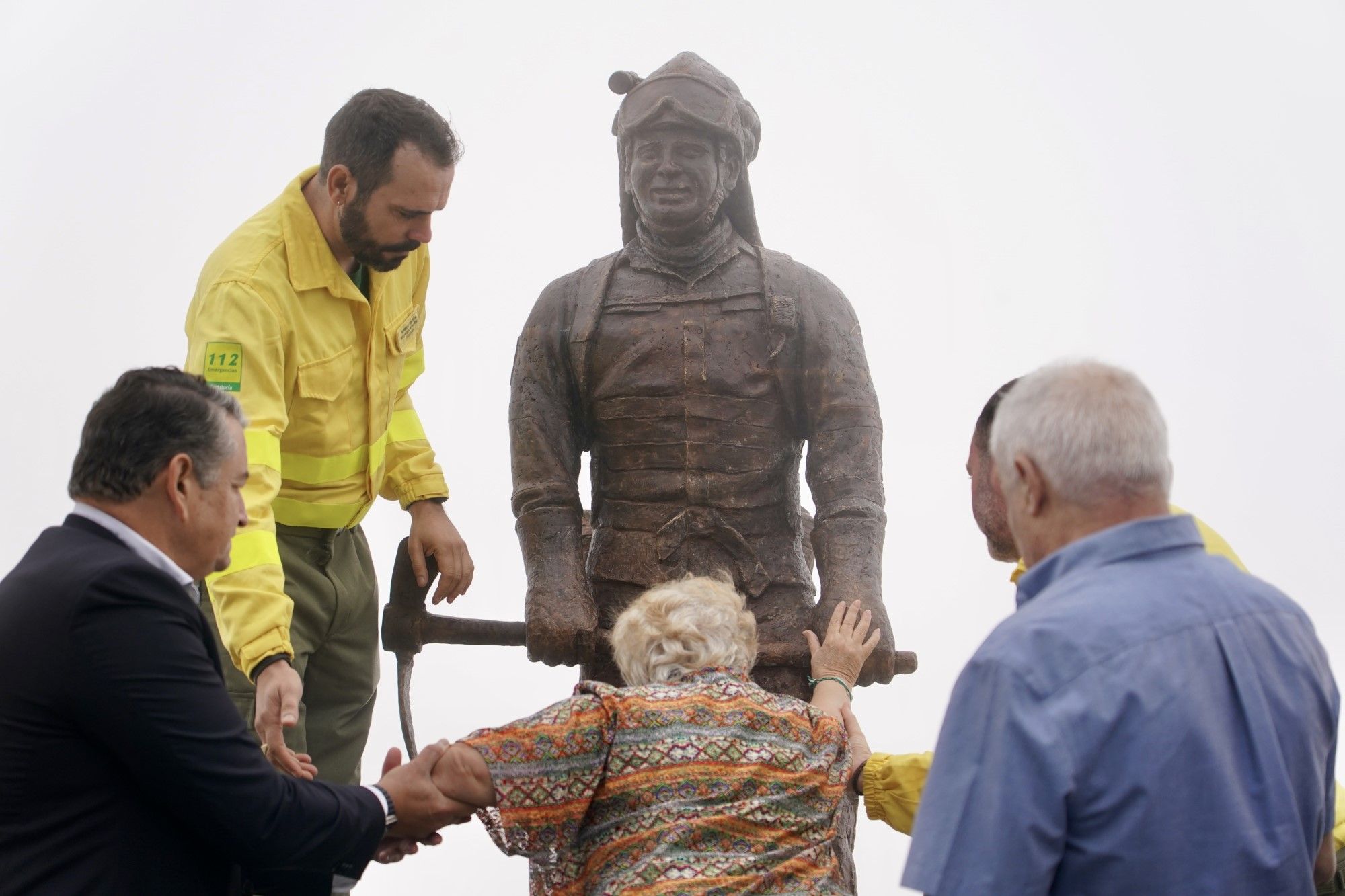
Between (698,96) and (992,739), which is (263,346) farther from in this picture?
(992,739)

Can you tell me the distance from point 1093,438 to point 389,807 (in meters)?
1.37

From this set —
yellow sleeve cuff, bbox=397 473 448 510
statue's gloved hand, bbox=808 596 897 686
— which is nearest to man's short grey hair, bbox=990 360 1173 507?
statue's gloved hand, bbox=808 596 897 686

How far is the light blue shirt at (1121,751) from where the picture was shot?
5.61 ft

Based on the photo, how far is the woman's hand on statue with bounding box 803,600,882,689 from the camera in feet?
11.3

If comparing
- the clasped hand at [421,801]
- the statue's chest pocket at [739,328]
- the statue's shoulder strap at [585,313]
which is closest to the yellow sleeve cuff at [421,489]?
the statue's shoulder strap at [585,313]

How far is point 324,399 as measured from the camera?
3.47m

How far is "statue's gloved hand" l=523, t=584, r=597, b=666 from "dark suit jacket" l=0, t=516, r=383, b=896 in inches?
57.0

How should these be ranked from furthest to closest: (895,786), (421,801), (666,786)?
(895,786)
(421,801)
(666,786)

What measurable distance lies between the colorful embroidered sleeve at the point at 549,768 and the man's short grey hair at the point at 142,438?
2.04 ft

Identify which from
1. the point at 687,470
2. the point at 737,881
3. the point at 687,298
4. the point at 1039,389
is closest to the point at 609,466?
the point at 687,470

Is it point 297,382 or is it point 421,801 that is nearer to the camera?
point 421,801

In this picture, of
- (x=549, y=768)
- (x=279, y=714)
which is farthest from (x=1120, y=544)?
(x=279, y=714)

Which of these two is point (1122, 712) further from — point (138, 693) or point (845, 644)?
point (845, 644)

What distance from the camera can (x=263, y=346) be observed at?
3309 mm
